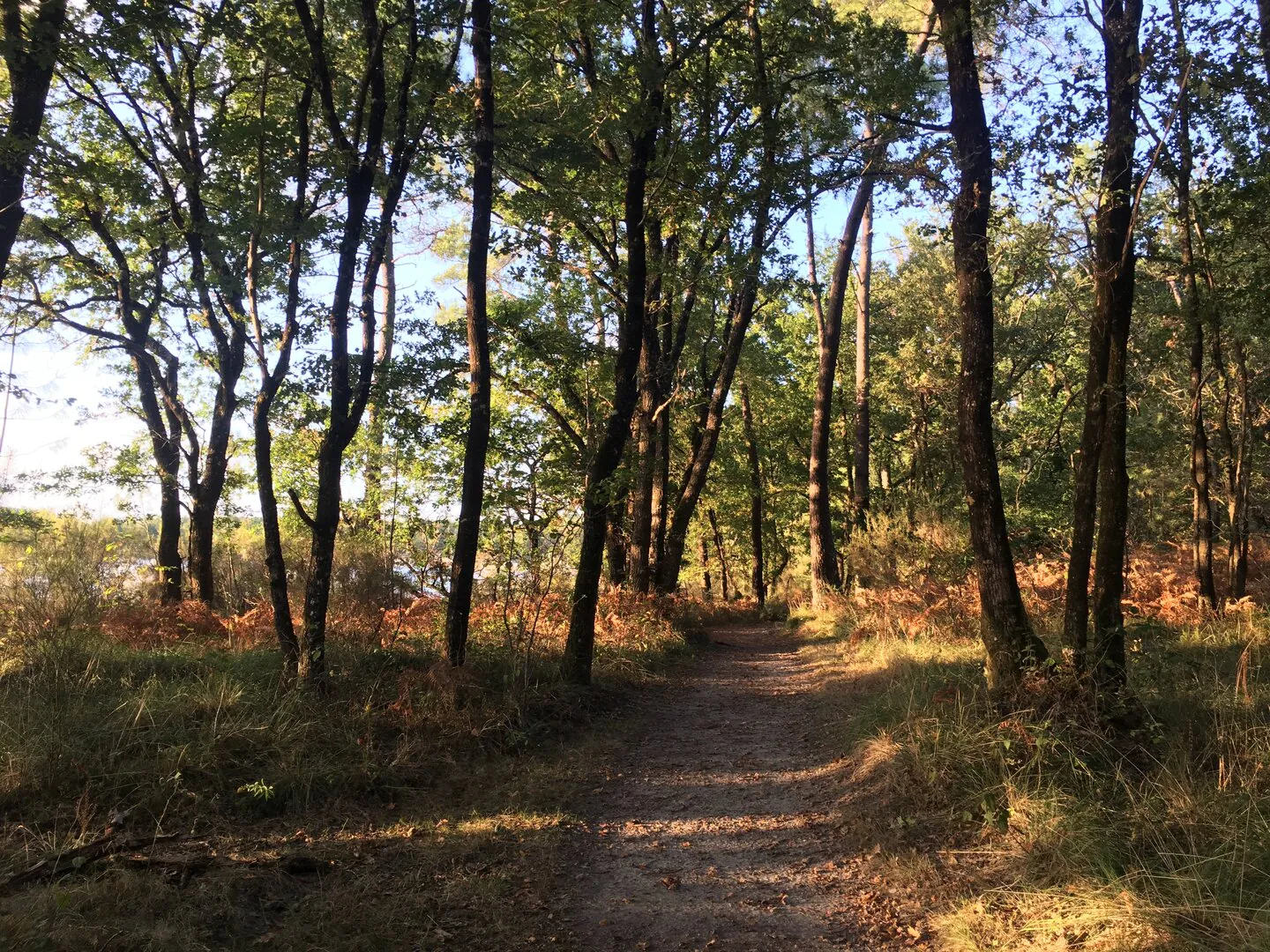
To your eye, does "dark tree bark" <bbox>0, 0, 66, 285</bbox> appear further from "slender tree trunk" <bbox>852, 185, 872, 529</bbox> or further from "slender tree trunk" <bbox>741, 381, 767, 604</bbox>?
"slender tree trunk" <bbox>741, 381, 767, 604</bbox>

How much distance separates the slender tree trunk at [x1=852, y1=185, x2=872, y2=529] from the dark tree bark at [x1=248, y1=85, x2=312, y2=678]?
13.0 meters

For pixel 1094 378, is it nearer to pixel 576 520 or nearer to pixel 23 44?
pixel 576 520

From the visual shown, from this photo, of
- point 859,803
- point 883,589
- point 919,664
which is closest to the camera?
point 859,803

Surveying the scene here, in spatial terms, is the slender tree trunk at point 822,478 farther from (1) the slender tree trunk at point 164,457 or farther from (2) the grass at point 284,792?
(1) the slender tree trunk at point 164,457

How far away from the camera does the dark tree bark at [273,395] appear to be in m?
7.18

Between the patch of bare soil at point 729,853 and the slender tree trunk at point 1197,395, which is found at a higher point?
the slender tree trunk at point 1197,395

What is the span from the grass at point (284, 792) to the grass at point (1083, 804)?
7.93 feet

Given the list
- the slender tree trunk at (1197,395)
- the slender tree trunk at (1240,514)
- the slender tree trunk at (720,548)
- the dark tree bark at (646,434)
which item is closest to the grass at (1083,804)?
the slender tree trunk at (1197,395)

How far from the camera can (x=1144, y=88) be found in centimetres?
549

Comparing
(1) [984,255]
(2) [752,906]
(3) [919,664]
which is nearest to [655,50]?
(1) [984,255]

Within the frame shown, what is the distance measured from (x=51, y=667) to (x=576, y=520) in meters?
5.26

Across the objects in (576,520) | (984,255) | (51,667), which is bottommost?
(51,667)

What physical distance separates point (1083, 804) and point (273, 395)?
803cm

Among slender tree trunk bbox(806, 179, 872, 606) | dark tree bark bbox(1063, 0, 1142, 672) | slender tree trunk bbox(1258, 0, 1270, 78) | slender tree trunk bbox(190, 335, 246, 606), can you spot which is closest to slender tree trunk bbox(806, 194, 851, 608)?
slender tree trunk bbox(806, 179, 872, 606)
